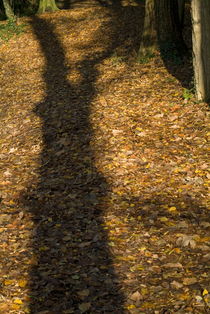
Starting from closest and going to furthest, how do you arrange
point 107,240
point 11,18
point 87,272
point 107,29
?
point 87,272 → point 107,240 → point 107,29 → point 11,18

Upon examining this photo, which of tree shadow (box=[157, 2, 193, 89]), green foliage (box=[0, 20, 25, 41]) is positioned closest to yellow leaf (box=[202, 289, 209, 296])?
tree shadow (box=[157, 2, 193, 89])

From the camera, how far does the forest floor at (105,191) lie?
5223mm

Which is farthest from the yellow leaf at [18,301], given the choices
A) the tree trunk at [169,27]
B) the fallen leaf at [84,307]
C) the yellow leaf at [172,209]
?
the tree trunk at [169,27]

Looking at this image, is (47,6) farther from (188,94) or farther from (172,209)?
(172,209)

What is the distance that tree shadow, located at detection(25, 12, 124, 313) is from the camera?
5148 mm

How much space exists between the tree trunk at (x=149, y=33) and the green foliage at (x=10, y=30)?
901 centimetres

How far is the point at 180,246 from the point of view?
587 centimetres

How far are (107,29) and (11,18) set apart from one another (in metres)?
6.86

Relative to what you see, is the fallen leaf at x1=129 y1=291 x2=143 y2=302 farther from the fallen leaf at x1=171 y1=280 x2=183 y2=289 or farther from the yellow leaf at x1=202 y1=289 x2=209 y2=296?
the yellow leaf at x1=202 y1=289 x2=209 y2=296

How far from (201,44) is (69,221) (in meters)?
5.28

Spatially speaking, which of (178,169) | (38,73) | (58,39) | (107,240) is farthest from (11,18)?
(107,240)

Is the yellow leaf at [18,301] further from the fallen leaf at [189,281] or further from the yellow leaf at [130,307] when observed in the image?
the fallen leaf at [189,281]

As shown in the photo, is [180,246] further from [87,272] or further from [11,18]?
[11,18]

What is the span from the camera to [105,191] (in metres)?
7.52
